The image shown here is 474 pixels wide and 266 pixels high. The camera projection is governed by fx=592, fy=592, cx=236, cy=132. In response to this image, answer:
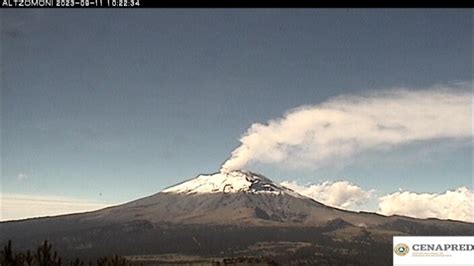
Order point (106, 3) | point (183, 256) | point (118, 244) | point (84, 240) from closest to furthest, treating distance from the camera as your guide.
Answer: point (106, 3)
point (183, 256)
point (84, 240)
point (118, 244)

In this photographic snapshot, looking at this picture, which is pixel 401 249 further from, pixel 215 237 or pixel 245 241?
pixel 215 237

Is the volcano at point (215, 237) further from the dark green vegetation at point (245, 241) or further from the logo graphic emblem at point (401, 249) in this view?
the logo graphic emblem at point (401, 249)

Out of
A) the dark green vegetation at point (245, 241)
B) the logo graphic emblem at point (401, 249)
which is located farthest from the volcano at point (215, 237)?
the logo graphic emblem at point (401, 249)

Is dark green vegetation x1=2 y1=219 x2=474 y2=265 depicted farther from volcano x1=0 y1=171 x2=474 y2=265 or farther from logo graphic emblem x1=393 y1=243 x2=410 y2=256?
logo graphic emblem x1=393 y1=243 x2=410 y2=256

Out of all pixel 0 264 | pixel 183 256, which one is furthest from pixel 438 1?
pixel 183 256

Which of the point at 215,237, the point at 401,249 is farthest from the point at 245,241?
the point at 401,249

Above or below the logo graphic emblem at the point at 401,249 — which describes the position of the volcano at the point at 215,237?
below

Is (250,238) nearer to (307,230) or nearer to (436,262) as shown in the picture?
(307,230)

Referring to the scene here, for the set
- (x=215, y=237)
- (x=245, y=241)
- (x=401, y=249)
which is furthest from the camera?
(x=215, y=237)

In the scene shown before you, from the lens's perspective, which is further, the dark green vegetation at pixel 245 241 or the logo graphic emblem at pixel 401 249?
the dark green vegetation at pixel 245 241

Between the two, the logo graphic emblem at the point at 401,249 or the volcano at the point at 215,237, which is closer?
the logo graphic emblem at the point at 401,249

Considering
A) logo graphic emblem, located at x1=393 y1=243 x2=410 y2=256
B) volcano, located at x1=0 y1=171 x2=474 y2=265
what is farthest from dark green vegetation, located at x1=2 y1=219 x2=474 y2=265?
logo graphic emblem, located at x1=393 y1=243 x2=410 y2=256
